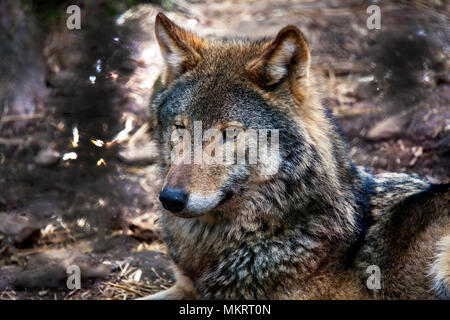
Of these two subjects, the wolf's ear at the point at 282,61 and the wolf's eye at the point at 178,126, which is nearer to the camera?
the wolf's ear at the point at 282,61

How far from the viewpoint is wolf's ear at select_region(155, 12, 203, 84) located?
487 centimetres

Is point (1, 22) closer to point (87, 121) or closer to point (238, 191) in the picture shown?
point (87, 121)

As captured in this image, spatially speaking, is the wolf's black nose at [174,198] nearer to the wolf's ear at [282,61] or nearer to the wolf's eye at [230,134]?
the wolf's eye at [230,134]

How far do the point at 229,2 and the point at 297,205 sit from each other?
9.19 meters

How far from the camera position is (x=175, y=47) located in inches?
193

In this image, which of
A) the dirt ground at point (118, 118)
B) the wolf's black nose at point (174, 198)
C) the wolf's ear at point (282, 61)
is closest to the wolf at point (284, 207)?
the wolf's ear at point (282, 61)

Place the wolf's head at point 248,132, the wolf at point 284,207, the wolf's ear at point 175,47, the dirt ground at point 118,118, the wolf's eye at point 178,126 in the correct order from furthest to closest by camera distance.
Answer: the dirt ground at point 118,118 < the wolf's ear at point 175,47 < the wolf's eye at point 178,126 < the wolf at point 284,207 < the wolf's head at point 248,132

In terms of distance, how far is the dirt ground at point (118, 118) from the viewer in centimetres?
641

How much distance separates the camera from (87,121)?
7375mm

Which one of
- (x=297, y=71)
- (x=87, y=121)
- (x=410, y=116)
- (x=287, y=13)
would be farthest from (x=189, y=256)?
(x=287, y=13)

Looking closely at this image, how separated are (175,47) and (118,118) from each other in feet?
10.3

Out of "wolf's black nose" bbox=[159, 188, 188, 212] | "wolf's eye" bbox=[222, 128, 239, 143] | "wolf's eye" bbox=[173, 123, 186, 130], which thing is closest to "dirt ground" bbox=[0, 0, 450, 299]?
"wolf's eye" bbox=[173, 123, 186, 130]

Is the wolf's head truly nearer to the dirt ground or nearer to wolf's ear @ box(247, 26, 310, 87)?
wolf's ear @ box(247, 26, 310, 87)
